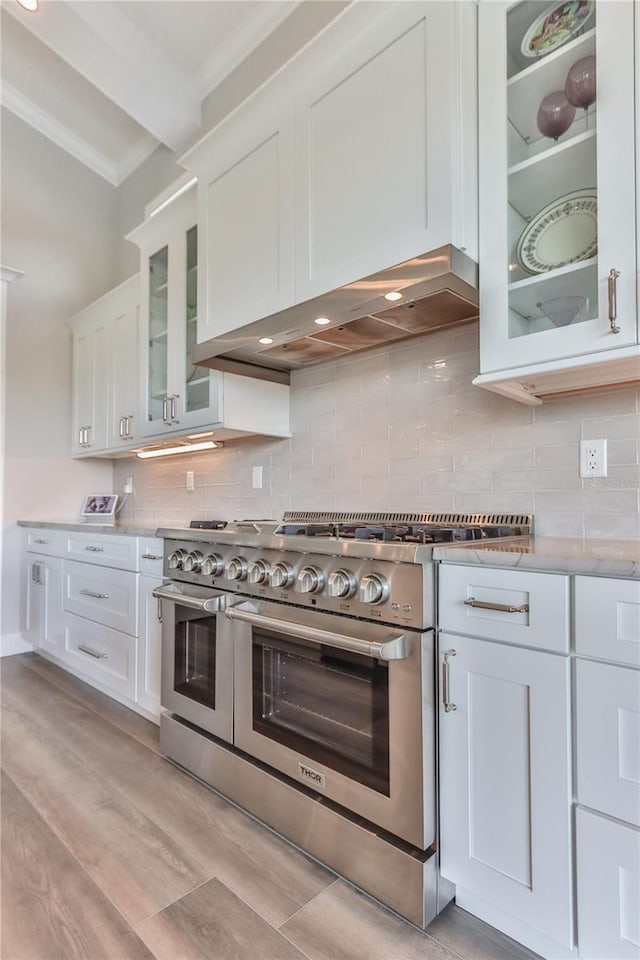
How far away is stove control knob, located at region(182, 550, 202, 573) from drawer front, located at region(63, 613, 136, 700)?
2.20 feet

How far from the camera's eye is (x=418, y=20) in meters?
1.51

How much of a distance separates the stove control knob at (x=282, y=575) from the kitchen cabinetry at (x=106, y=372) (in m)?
1.86

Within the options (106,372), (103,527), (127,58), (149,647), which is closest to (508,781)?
(149,647)

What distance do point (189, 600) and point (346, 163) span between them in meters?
1.60

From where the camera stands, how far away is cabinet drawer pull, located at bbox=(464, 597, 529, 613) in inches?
44.4

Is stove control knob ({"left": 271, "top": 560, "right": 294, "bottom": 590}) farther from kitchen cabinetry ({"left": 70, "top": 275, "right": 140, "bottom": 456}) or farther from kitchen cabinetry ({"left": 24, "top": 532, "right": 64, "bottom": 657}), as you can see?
kitchen cabinetry ({"left": 24, "top": 532, "right": 64, "bottom": 657})

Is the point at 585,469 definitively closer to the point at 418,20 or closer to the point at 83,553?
the point at 418,20

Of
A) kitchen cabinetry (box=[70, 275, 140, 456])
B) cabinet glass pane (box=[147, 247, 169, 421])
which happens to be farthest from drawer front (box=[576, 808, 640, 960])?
kitchen cabinetry (box=[70, 275, 140, 456])

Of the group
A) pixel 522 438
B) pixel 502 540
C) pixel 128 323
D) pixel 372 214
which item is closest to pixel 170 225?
pixel 128 323

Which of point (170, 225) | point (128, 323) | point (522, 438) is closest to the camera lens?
point (522, 438)

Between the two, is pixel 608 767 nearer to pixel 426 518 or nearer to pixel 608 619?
pixel 608 619

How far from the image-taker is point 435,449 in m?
1.98

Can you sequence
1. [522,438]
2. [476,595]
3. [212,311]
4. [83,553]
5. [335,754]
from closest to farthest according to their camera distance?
[476,595] → [335,754] → [522,438] → [212,311] → [83,553]

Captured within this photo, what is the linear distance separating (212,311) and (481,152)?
1203mm
